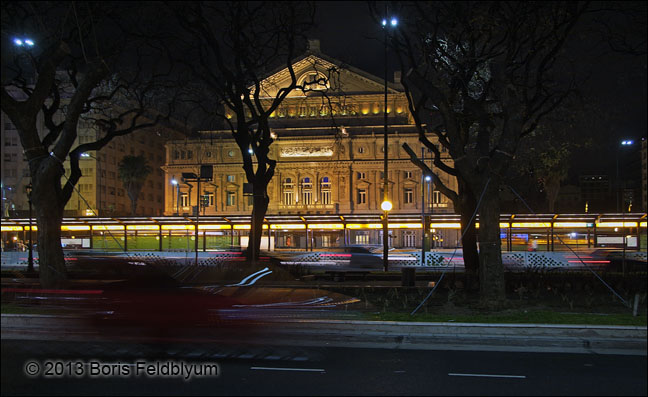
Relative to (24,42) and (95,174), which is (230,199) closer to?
(95,174)

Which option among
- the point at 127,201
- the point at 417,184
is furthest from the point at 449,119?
the point at 127,201

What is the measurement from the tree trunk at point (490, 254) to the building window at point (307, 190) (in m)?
72.0

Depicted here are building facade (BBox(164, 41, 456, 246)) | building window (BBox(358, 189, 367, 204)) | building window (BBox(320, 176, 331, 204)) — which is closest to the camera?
building facade (BBox(164, 41, 456, 246))

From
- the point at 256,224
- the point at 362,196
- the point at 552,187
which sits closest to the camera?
the point at 256,224

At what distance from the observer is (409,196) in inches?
3364

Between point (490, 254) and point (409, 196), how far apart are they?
233 feet

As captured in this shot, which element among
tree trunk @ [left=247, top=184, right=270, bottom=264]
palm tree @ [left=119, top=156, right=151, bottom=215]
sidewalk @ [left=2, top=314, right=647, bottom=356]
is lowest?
sidewalk @ [left=2, top=314, right=647, bottom=356]

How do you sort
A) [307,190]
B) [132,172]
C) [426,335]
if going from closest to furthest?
[426,335], [132,172], [307,190]

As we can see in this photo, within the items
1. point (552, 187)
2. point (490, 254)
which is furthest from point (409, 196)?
point (490, 254)

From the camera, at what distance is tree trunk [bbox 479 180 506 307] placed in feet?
49.1

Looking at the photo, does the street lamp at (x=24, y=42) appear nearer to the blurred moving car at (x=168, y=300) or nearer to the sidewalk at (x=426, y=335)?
the blurred moving car at (x=168, y=300)

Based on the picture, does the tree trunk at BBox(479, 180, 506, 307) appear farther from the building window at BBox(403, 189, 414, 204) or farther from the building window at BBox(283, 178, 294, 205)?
the building window at BBox(283, 178, 294, 205)

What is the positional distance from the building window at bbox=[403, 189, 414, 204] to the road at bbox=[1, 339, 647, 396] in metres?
74.4

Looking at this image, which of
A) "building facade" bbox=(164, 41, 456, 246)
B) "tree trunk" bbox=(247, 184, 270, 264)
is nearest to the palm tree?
"building facade" bbox=(164, 41, 456, 246)
